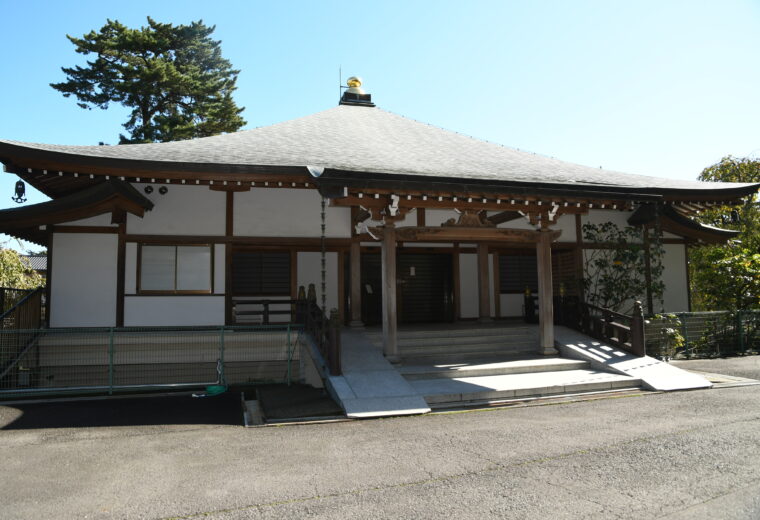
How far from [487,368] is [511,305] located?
5933 mm

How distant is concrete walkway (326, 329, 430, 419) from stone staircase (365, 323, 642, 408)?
28cm

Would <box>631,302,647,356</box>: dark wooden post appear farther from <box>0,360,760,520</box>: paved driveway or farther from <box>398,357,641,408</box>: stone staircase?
<box>0,360,760,520</box>: paved driveway

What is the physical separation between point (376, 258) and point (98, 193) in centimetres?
709

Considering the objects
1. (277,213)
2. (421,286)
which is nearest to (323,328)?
(277,213)

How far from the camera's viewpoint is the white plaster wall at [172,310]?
1000 cm

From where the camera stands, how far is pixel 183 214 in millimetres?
10359

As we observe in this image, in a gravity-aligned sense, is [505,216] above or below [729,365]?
above

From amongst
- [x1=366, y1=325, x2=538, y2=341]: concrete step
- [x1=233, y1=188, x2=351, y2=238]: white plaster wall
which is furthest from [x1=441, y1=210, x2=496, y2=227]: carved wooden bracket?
[x1=233, y1=188, x2=351, y2=238]: white plaster wall

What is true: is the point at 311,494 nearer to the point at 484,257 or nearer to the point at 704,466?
the point at 704,466

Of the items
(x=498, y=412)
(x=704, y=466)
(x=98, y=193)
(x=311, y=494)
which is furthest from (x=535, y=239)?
(x=98, y=193)

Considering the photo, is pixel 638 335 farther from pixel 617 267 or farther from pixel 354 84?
pixel 354 84

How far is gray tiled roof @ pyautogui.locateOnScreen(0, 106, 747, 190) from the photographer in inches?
371

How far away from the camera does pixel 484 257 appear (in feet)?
43.1

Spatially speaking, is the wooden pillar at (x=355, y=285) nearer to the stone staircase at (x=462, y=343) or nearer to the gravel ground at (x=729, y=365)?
the stone staircase at (x=462, y=343)
